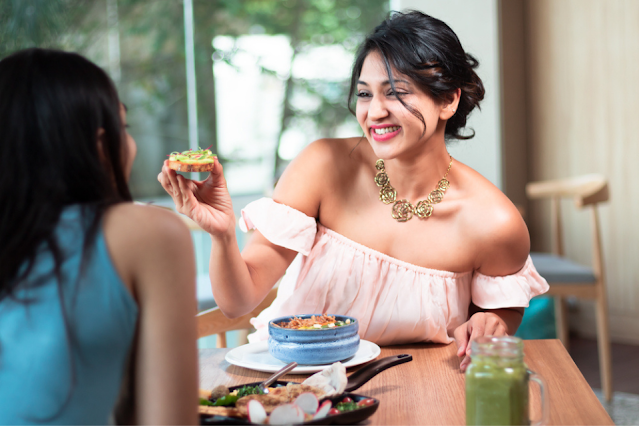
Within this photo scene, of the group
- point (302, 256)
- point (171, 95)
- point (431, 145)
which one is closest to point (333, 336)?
point (302, 256)

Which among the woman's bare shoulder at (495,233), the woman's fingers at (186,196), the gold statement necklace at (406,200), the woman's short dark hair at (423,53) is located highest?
the woman's short dark hair at (423,53)

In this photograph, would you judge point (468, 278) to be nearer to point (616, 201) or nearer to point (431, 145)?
point (431, 145)

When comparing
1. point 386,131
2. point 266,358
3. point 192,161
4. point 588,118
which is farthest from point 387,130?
point 588,118

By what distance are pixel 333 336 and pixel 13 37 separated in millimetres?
2716

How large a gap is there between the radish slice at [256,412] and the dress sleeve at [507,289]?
28.3 inches

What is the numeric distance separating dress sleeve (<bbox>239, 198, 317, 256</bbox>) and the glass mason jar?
0.71m

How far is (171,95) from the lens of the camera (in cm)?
386

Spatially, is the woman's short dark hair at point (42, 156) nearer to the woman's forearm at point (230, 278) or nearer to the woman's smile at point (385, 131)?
the woman's forearm at point (230, 278)

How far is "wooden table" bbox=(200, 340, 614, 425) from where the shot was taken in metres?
0.88

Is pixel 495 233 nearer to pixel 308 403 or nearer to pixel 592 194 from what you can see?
pixel 308 403

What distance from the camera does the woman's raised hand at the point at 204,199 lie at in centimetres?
117

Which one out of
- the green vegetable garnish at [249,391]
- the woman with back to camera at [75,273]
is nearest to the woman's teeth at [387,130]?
the green vegetable garnish at [249,391]

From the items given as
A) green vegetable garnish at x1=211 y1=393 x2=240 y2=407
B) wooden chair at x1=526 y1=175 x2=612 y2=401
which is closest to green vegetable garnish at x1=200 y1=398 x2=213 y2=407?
green vegetable garnish at x1=211 y1=393 x2=240 y2=407

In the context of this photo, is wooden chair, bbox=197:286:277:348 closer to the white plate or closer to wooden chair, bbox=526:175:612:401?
the white plate
